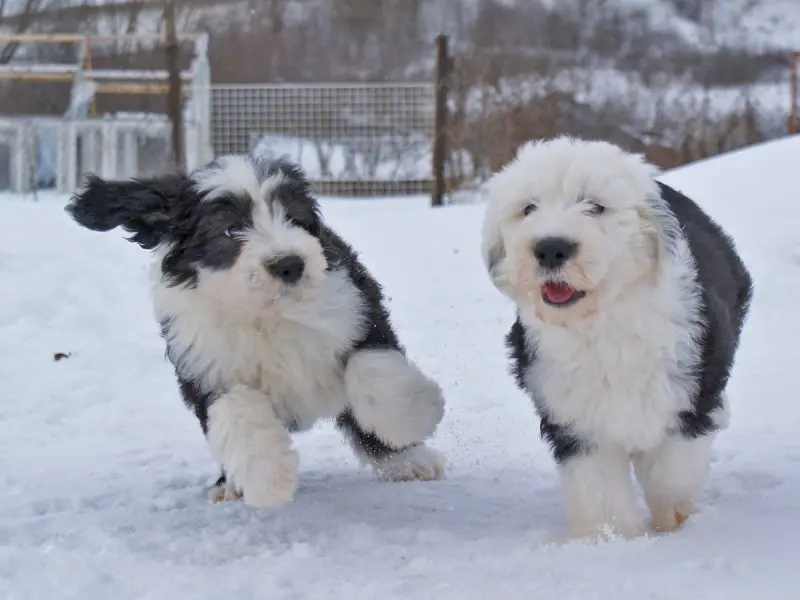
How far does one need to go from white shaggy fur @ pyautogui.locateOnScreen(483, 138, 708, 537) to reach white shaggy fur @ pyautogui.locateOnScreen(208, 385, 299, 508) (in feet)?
2.49

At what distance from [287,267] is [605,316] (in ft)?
3.08

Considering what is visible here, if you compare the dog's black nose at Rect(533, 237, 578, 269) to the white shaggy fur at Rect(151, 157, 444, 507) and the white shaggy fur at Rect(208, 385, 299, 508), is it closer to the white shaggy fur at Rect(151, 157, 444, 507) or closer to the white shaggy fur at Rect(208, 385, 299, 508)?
the white shaggy fur at Rect(151, 157, 444, 507)

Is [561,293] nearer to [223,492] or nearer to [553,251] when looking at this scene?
[553,251]

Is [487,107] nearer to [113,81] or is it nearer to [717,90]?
[717,90]

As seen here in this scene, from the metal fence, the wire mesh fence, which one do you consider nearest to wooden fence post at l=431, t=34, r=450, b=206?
the wire mesh fence

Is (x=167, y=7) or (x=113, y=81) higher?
(x=167, y=7)


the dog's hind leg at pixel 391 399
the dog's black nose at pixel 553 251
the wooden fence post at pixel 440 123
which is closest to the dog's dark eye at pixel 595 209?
the dog's black nose at pixel 553 251

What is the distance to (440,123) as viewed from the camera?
40.3 ft

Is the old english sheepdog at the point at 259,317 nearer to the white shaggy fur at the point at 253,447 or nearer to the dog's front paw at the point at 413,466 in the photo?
the white shaggy fur at the point at 253,447

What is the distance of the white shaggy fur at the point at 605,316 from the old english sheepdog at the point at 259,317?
60cm

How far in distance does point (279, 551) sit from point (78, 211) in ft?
4.54

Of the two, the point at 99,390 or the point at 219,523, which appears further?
the point at 99,390

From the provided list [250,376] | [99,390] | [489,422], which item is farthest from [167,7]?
[250,376]

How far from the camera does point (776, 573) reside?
2.46 meters
